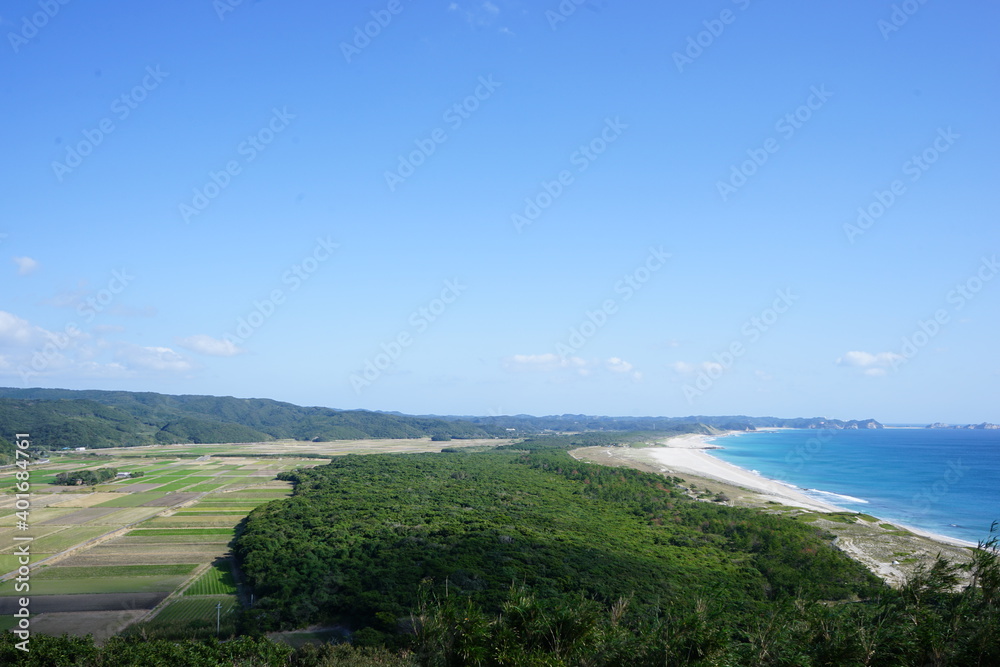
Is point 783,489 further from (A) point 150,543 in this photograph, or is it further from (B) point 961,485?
(A) point 150,543

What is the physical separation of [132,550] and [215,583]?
43.5ft

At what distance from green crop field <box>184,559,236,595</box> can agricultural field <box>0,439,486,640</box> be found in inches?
2.5

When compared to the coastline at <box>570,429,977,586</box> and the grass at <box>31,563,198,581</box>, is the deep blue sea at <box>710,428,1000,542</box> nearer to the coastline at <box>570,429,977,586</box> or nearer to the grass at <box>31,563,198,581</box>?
the coastline at <box>570,429,977,586</box>

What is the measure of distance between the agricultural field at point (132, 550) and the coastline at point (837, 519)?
123 feet

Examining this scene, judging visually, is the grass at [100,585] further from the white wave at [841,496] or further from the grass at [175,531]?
the white wave at [841,496]

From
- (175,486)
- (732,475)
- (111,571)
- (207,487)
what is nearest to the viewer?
(111,571)

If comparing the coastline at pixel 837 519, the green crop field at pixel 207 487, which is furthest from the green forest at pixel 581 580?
the green crop field at pixel 207 487

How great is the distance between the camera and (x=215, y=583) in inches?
1453

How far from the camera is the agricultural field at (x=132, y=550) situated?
30859mm

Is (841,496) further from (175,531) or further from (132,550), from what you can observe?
(132,550)

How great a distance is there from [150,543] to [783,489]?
75.3 metres

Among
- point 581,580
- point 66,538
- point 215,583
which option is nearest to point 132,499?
point 66,538

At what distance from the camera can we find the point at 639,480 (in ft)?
250

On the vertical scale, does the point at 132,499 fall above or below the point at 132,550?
above
